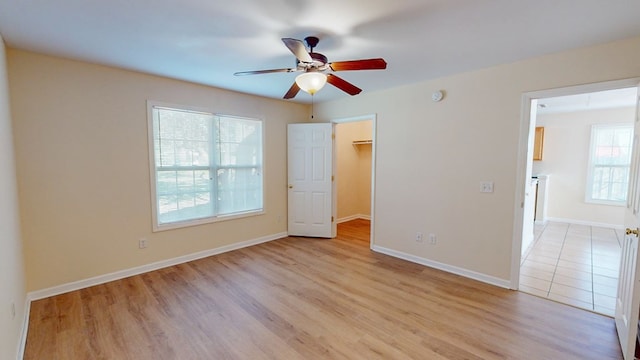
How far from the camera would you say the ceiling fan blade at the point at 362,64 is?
197cm

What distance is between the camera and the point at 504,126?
2.96 m

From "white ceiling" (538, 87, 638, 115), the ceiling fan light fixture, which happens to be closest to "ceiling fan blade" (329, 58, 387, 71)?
the ceiling fan light fixture

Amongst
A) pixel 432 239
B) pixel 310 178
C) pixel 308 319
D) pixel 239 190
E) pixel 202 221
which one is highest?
pixel 310 178

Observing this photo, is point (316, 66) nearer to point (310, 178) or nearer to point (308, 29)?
point (308, 29)

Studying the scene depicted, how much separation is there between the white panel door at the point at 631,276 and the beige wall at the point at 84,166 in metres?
4.25

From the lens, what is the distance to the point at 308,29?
2135mm

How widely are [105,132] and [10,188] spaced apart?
3.42ft

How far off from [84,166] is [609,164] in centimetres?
840

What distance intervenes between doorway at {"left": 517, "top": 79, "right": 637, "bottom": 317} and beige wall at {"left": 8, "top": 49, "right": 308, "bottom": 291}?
4.20 meters

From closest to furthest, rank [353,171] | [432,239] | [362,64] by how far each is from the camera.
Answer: [362,64]
[432,239]
[353,171]

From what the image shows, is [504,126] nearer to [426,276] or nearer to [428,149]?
[428,149]

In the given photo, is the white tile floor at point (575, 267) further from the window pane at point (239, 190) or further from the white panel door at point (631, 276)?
the window pane at point (239, 190)

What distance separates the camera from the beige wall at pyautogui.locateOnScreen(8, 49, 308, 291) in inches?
104

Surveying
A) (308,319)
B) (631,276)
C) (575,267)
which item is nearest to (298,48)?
(308,319)
